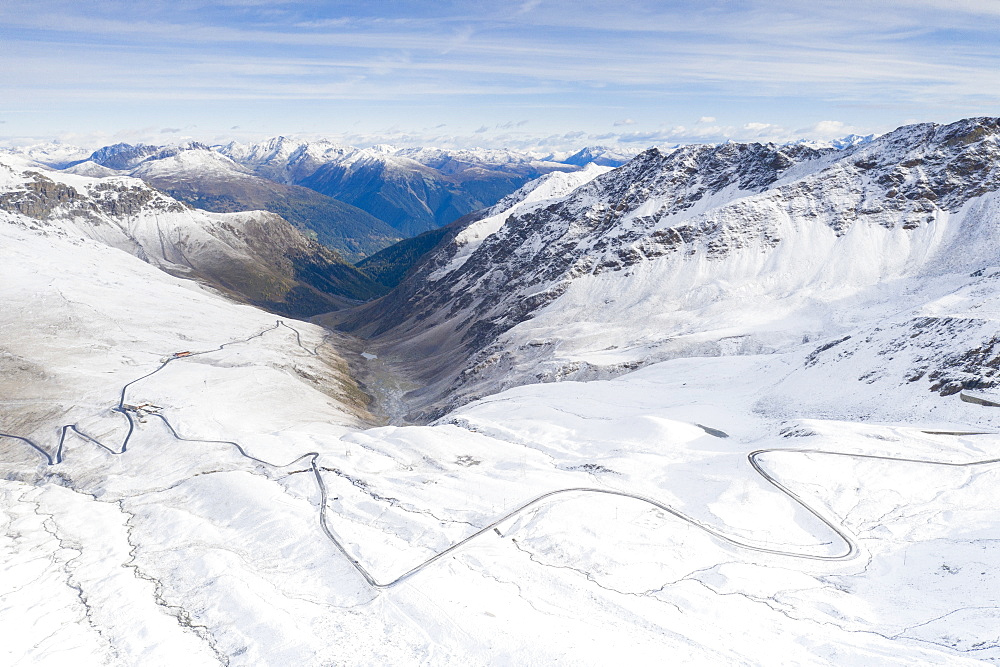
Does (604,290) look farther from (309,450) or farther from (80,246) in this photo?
(80,246)

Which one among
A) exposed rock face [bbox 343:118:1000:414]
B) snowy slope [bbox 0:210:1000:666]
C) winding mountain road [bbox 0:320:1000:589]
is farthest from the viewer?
exposed rock face [bbox 343:118:1000:414]

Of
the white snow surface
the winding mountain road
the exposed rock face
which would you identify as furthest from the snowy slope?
the exposed rock face

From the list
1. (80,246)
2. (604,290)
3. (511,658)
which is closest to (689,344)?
(604,290)

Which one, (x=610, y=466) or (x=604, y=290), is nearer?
(x=610, y=466)

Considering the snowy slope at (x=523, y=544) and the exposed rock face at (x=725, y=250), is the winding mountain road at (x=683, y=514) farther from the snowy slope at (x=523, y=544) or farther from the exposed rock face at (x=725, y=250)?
the exposed rock face at (x=725, y=250)

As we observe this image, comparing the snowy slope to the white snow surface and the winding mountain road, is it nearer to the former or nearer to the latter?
the white snow surface

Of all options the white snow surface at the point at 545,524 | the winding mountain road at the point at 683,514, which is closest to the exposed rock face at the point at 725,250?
the white snow surface at the point at 545,524
